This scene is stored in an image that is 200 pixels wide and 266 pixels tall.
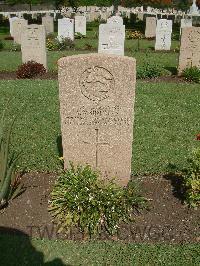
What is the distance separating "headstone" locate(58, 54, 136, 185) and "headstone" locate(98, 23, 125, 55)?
30.7 feet

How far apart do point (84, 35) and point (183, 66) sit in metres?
12.9

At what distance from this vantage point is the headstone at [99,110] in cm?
475

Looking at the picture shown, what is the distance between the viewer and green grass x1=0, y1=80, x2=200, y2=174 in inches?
266

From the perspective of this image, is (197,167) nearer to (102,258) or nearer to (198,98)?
(102,258)

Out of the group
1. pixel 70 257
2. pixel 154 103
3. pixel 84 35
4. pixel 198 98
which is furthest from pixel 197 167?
pixel 84 35

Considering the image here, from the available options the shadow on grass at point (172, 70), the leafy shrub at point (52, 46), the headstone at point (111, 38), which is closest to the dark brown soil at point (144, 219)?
the shadow on grass at point (172, 70)

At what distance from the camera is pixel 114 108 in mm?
4973

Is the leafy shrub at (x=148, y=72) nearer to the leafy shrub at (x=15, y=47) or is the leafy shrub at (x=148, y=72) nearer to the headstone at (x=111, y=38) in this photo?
the headstone at (x=111, y=38)

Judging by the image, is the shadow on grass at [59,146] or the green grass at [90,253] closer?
the green grass at [90,253]

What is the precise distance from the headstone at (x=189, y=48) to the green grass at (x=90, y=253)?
979 cm

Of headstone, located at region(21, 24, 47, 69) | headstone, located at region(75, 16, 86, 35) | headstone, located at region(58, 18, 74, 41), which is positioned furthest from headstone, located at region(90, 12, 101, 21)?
headstone, located at region(21, 24, 47, 69)

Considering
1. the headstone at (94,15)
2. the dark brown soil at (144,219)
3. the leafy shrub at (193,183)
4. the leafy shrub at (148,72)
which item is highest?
the headstone at (94,15)

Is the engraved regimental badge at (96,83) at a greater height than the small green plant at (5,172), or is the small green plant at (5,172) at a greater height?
the engraved regimental badge at (96,83)

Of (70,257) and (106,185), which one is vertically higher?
(106,185)
